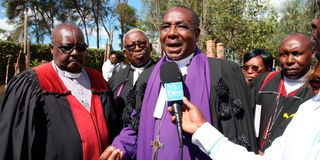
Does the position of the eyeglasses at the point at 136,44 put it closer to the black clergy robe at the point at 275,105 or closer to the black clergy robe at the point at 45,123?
the black clergy robe at the point at 275,105

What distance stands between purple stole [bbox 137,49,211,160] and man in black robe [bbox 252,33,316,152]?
1.07m

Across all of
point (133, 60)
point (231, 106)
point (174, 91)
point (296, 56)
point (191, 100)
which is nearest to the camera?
point (174, 91)

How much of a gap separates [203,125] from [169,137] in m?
0.93

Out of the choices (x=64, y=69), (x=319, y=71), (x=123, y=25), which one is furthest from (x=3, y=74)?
(x=123, y=25)

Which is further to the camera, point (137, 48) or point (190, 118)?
point (137, 48)

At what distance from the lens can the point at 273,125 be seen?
379 centimetres

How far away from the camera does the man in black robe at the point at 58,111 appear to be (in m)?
3.17

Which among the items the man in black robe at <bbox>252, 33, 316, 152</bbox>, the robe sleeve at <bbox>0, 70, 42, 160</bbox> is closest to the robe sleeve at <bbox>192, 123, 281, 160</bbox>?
the robe sleeve at <bbox>0, 70, 42, 160</bbox>

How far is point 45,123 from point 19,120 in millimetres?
214

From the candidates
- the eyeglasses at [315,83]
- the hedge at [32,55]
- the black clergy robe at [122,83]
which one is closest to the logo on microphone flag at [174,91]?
the eyeglasses at [315,83]

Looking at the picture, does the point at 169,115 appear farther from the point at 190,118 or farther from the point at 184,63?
the point at 190,118

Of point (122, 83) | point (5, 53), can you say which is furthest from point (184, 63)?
point (5, 53)

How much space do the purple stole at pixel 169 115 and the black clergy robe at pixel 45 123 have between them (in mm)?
490

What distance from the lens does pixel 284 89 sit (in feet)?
13.0
